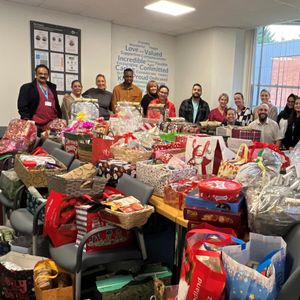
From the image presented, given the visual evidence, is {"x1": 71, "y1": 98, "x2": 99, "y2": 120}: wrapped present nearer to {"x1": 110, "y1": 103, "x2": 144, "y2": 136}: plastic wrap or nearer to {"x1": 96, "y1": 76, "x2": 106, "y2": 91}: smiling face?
{"x1": 110, "y1": 103, "x2": 144, "y2": 136}: plastic wrap

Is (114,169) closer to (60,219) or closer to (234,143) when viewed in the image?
(60,219)

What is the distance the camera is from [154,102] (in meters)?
4.25

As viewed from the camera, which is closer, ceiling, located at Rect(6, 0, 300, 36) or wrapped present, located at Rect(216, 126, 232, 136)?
wrapped present, located at Rect(216, 126, 232, 136)

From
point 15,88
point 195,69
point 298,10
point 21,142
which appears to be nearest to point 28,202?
point 21,142

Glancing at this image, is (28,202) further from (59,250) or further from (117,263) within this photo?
(117,263)

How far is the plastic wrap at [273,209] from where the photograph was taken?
4.73 ft

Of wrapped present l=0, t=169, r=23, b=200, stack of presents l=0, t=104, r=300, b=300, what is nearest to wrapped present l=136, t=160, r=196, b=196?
stack of presents l=0, t=104, r=300, b=300

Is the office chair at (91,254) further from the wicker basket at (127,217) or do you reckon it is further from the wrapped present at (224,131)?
the wrapped present at (224,131)

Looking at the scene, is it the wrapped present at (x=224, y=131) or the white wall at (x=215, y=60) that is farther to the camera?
the white wall at (x=215, y=60)

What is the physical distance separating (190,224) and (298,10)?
4.64 m

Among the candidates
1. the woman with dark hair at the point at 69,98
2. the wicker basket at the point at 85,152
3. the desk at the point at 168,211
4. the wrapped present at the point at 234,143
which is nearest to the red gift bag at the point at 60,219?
the desk at the point at 168,211

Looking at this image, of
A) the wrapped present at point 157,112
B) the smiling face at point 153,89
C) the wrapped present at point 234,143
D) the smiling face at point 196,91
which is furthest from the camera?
the smiling face at point 196,91

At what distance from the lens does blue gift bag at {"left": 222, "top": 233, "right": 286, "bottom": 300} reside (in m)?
1.13

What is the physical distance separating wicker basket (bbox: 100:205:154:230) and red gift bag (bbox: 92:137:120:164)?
80 cm
